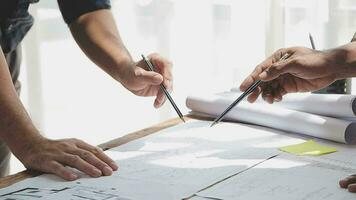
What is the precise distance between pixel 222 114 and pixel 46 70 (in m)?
1.22

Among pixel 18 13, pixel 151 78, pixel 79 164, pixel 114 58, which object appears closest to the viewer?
pixel 79 164

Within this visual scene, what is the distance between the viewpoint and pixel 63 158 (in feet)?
2.97

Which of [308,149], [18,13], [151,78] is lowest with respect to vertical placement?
[308,149]

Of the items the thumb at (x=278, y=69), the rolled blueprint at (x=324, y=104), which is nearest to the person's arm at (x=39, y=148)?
the thumb at (x=278, y=69)

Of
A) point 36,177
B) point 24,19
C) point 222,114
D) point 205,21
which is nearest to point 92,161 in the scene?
point 36,177

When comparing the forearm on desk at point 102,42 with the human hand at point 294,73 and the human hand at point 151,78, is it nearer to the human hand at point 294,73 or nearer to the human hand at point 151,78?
the human hand at point 151,78

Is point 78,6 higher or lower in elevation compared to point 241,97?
higher

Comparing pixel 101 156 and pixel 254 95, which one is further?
pixel 254 95

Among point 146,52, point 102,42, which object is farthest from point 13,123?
point 146,52

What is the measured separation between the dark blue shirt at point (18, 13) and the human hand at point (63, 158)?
50cm

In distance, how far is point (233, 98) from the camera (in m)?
1.26

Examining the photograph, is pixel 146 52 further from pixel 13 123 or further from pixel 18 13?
pixel 13 123

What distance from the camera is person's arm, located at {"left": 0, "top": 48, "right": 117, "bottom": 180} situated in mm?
891

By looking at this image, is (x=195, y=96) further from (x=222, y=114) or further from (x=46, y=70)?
(x=46, y=70)
